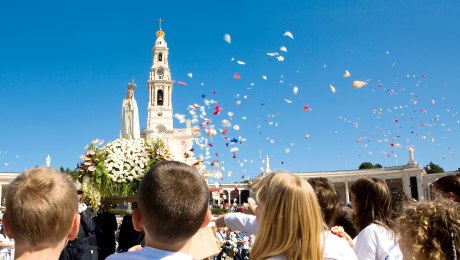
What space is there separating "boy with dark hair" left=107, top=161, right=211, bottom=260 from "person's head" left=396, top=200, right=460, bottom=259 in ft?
4.59

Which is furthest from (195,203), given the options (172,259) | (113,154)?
(113,154)

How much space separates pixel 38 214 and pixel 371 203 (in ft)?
11.8

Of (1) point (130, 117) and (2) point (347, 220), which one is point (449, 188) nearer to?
(2) point (347, 220)

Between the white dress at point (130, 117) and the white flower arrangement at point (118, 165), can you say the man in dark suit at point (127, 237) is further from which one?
the white dress at point (130, 117)

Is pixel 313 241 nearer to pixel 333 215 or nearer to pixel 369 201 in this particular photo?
pixel 333 215

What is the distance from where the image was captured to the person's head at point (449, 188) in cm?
450

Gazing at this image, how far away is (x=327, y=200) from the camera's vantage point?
439cm

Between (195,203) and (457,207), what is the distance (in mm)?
1752

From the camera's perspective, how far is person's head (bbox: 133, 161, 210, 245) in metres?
2.46

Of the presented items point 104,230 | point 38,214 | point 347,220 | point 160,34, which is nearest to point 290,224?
point 38,214

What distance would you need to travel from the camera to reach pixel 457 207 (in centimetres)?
280

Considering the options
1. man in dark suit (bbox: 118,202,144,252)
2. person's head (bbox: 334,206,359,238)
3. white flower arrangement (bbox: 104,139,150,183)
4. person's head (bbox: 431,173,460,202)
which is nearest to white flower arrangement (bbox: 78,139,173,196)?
white flower arrangement (bbox: 104,139,150,183)

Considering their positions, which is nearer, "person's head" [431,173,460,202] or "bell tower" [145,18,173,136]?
"person's head" [431,173,460,202]

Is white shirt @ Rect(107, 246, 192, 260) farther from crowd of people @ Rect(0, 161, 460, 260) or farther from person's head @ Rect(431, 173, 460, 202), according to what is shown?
person's head @ Rect(431, 173, 460, 202)
